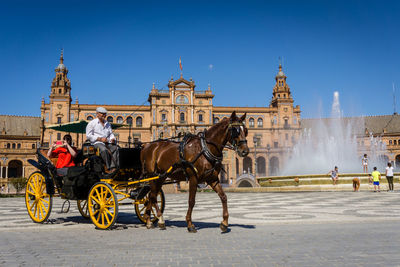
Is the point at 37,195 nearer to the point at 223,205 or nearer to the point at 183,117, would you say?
the point at 223,205

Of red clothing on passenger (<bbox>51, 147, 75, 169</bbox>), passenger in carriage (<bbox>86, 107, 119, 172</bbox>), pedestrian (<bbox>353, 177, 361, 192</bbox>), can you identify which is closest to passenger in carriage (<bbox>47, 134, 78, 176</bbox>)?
red clothing on passenger (<bbox>51, 147, 75, 169</bbox>)

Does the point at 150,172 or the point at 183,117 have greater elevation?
the point at 183,117

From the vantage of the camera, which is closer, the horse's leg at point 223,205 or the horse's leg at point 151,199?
the horse's leg at point 223,205

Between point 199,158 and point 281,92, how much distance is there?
65296 mm

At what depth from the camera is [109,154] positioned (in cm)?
686

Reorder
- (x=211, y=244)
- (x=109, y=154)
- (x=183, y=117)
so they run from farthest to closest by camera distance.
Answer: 1. (x=183, y=117)
2. (x=109, y=154)
3. (x=211, y=244)

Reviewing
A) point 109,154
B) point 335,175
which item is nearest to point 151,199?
point 109,154

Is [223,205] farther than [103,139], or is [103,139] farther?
[103,139]

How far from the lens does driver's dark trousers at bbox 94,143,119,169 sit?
267 inches

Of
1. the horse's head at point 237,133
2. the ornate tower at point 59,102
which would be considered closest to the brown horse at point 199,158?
the horse's head at point 237,133

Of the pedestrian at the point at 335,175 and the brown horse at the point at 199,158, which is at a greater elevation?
the brown horse at the point at 199,158

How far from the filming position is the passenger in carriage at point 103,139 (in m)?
6.82

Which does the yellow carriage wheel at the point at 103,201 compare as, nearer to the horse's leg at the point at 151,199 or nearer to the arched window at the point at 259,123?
the horse's leg at the point at 151,199

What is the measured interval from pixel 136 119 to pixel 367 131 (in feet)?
153
